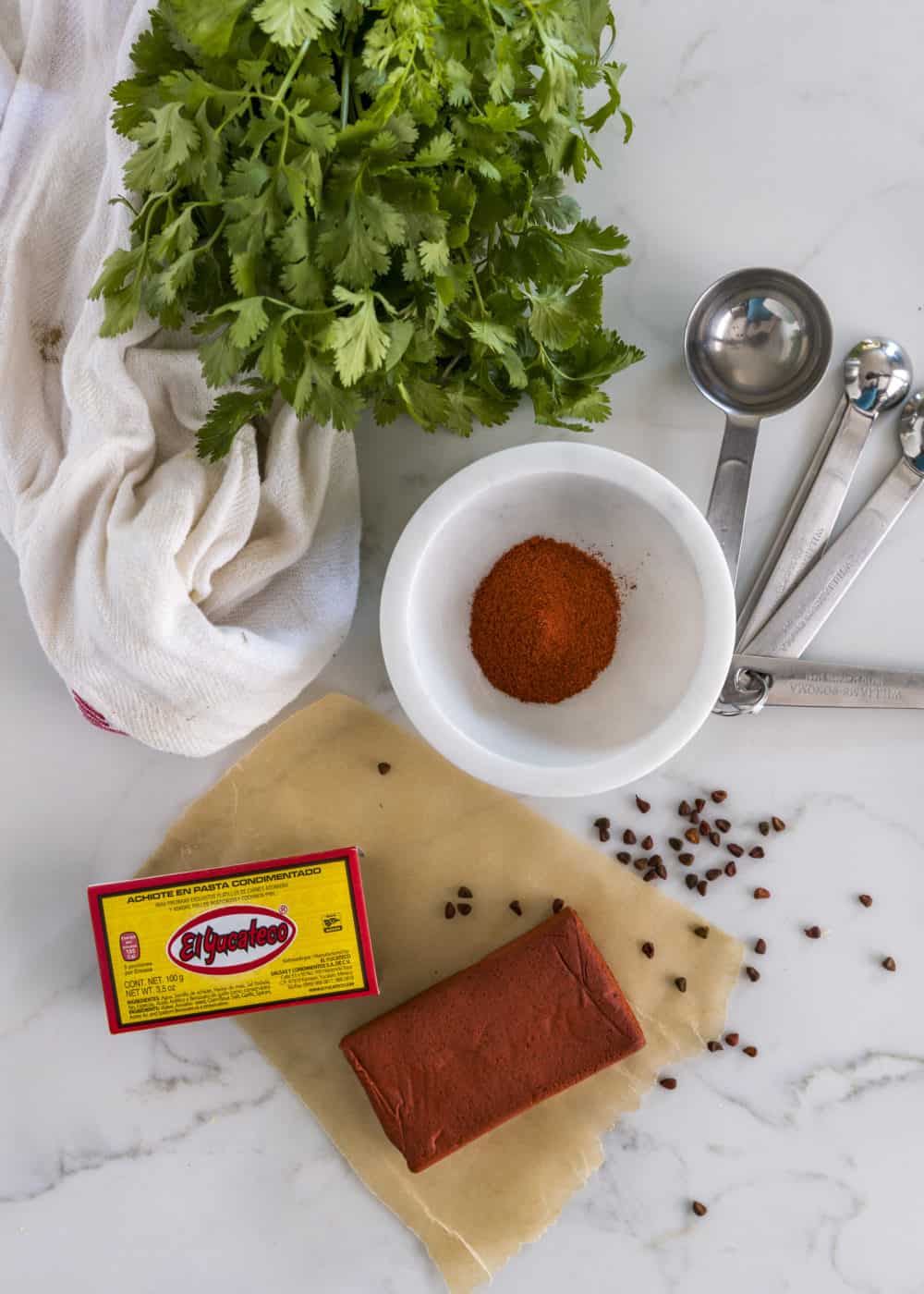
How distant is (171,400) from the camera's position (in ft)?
3.75

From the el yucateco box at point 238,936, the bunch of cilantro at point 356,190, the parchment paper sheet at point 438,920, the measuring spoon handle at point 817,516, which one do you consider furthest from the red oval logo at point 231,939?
the measuring spoon handle at point 817,516

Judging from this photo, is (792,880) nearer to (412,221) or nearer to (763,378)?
(763,378)

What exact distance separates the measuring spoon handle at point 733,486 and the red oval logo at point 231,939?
671 millimetres

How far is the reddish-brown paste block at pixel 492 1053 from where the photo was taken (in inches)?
47.1

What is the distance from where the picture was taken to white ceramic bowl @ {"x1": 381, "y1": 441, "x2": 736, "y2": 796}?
44.2 inches

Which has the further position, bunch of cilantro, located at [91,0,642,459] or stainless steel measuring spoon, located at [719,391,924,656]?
stainless steel measuring spoon, located at [719,391,924,656]

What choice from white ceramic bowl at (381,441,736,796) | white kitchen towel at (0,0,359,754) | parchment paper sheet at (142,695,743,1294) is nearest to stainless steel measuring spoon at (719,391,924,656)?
white ceramic bowl at (381,441,736,796)

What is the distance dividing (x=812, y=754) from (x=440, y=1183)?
0.70 m

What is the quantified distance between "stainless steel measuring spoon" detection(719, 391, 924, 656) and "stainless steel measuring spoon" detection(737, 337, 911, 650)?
0.01 m

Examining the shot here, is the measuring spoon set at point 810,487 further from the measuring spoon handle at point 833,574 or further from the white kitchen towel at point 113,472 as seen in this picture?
the white kitchen towel at point 113,472

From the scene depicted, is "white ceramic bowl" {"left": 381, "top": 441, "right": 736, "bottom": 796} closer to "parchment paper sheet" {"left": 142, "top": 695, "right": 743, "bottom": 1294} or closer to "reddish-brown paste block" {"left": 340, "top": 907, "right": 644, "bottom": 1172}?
"parchment paper sheet" {"left": 142, "top": 695, "right": 743, "bottom": 1294}

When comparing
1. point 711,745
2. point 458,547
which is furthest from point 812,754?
point 458,547

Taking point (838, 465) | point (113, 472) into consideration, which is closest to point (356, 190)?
point (113, 472)

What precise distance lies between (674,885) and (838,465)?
1.80 ft
